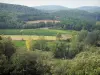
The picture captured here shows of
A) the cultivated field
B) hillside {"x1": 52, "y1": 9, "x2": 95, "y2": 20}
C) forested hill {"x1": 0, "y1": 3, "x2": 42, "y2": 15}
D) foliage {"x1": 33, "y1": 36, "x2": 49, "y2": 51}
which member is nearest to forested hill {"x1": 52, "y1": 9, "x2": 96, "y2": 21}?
hillside {"x1": 52, "y1": 9, "x2": 95, "y2": 20}

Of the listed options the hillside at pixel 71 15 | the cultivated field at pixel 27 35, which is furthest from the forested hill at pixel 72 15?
the cultivated field at pixel 27 35

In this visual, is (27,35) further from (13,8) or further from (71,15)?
(71,15)

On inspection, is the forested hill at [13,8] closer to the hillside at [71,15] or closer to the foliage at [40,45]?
the hillside at [71,15]

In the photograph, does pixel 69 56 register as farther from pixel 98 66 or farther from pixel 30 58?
pixel 98 66

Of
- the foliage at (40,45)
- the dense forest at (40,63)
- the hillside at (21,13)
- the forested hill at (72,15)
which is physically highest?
the dense forest at (40,63)

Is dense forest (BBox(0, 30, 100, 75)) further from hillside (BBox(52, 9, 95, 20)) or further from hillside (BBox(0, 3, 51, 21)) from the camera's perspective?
hillside (BBox(52, 9, 95, 20))

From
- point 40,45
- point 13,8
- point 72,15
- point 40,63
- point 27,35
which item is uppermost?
point 40,63

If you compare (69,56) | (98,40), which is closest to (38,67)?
(69,56)

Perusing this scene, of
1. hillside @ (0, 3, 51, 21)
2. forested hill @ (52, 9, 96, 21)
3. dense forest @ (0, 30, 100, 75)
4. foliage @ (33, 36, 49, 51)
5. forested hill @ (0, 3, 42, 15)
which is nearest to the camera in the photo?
dense forest @ (0, 30, 100, 75)

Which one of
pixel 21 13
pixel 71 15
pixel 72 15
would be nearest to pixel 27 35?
pixel 21 13

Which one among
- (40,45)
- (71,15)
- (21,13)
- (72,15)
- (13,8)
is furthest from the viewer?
(72,15)

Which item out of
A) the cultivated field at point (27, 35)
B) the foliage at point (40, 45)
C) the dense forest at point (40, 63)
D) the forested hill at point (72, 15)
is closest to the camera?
the dense forest at point (40, 63)

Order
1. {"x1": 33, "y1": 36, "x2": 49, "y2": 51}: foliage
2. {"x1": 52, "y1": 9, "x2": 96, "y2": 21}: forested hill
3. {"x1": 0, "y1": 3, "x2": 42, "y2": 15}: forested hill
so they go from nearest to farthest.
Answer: {"x1": 33, "y1": 36, "x2": 49, "y2": 51}: foliage → {"x1": 0, "y1": 3, "x2": 42, "y2": 15}: forested hill → {"x1": 52, "y1": 9, "x2": 96, "y2": 21}: forested hill

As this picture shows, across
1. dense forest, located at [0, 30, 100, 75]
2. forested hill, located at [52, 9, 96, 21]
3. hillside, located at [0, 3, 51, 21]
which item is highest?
dense forest, located at [0, 30, 100, 75]
